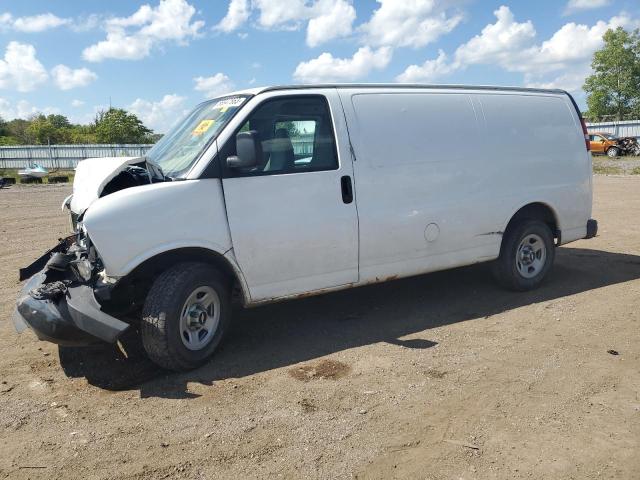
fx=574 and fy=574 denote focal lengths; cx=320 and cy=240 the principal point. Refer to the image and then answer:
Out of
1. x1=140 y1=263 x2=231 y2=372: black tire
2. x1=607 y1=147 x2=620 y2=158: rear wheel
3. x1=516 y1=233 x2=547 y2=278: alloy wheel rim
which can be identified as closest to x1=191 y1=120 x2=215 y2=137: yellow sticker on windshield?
x1=140 y1=263 x2=231 y2=372: black tire

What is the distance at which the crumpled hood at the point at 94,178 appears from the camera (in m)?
4.57

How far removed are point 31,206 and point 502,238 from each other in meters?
14.8

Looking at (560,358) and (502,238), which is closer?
(560,358)

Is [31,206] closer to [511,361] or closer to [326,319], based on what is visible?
[326,319]

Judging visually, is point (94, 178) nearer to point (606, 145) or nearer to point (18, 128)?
point (606, 145)

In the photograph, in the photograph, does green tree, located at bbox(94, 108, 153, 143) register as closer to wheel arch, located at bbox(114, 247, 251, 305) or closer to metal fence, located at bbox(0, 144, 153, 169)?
metal fence, located at bbox(0, 144, 153, 169)

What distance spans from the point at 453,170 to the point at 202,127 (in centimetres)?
254

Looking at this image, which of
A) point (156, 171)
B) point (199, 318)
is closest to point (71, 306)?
point (199, 318)

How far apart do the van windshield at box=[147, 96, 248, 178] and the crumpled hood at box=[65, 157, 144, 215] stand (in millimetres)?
285

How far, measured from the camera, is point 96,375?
4633 mm

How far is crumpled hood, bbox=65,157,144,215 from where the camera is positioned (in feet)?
15.0

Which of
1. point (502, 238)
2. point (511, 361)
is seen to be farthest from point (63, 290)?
point (502, 238)

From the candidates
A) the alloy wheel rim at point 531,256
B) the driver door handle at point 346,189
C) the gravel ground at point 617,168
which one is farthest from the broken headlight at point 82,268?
the gravel ground at point 617,168

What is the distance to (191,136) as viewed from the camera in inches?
200
